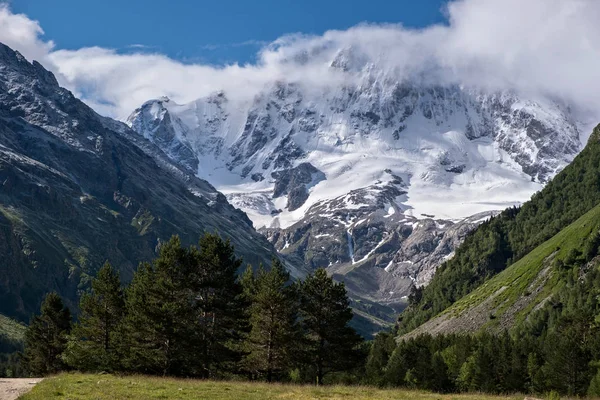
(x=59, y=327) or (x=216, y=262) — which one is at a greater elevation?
(x=216, y=262)

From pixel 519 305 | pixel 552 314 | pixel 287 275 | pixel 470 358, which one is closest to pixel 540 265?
pixel 519 305

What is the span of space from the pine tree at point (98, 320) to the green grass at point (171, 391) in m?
22.6

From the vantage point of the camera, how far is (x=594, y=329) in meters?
115

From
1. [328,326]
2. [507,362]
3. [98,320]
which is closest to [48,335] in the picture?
[98,320]

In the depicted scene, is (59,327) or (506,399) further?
(59,327)

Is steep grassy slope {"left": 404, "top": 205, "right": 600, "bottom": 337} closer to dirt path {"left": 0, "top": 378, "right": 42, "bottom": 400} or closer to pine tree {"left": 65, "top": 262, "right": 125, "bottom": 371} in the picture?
pine tree {"left": 65, "top": 262, "right": 125, "bottom": 371}

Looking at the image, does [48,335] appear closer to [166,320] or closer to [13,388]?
[166,320]

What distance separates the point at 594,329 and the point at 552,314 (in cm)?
3403

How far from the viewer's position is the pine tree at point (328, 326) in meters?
63.5

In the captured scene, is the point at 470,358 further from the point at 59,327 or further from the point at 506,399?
the point at 506,399

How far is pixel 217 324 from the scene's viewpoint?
60.0 meters

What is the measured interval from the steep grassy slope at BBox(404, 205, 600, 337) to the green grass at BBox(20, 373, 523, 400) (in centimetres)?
12534

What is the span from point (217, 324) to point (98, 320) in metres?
16.5

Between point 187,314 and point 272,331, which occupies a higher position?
point 187,314
